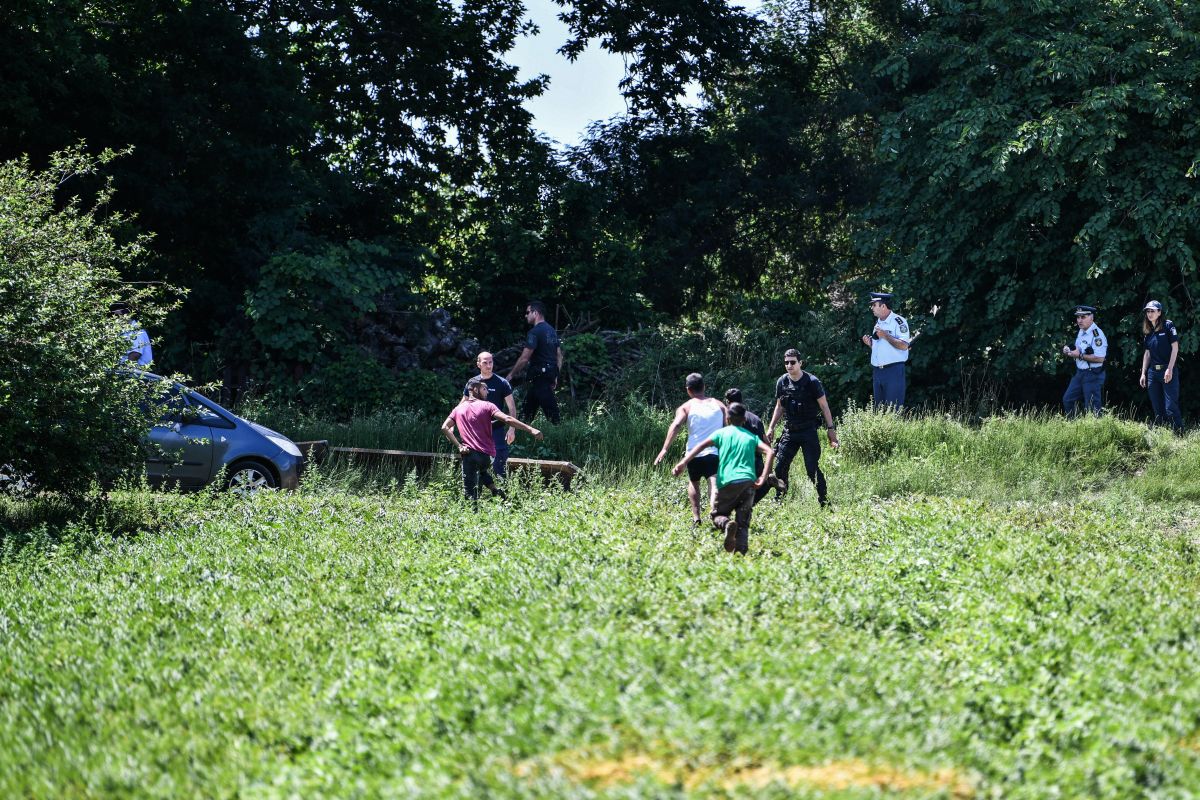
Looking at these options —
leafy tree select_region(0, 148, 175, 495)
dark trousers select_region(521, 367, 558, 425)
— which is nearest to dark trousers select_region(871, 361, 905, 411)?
dark trousers select_region(521, 367, 558, 425)

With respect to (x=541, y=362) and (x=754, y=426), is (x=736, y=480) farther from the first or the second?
(x=541, y=362)

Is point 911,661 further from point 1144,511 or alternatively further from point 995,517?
point 1144,511

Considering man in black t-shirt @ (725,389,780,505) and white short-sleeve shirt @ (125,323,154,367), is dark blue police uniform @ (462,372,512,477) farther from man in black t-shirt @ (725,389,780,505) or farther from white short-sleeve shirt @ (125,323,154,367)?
white short-sleeve shirt @ (125,323,154,367)

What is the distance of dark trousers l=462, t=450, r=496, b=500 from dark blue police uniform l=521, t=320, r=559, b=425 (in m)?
3.84

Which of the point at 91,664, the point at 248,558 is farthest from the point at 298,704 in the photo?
the point at 248,558

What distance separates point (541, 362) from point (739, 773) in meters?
12.4

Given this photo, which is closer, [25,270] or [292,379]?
[25,270]

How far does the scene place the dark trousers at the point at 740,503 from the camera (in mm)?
10156

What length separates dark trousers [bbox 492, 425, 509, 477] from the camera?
13.6 m

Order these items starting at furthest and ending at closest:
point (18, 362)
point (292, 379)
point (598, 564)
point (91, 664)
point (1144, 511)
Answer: point (292, 379)
point (1144, 511)
point (18, 362)
point (598, 564)
point (91, 664)

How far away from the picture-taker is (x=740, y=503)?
403 inches

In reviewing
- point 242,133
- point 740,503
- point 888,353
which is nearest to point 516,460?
point 888,353

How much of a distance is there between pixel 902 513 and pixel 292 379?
38.8ft

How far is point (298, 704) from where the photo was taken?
6.37m
